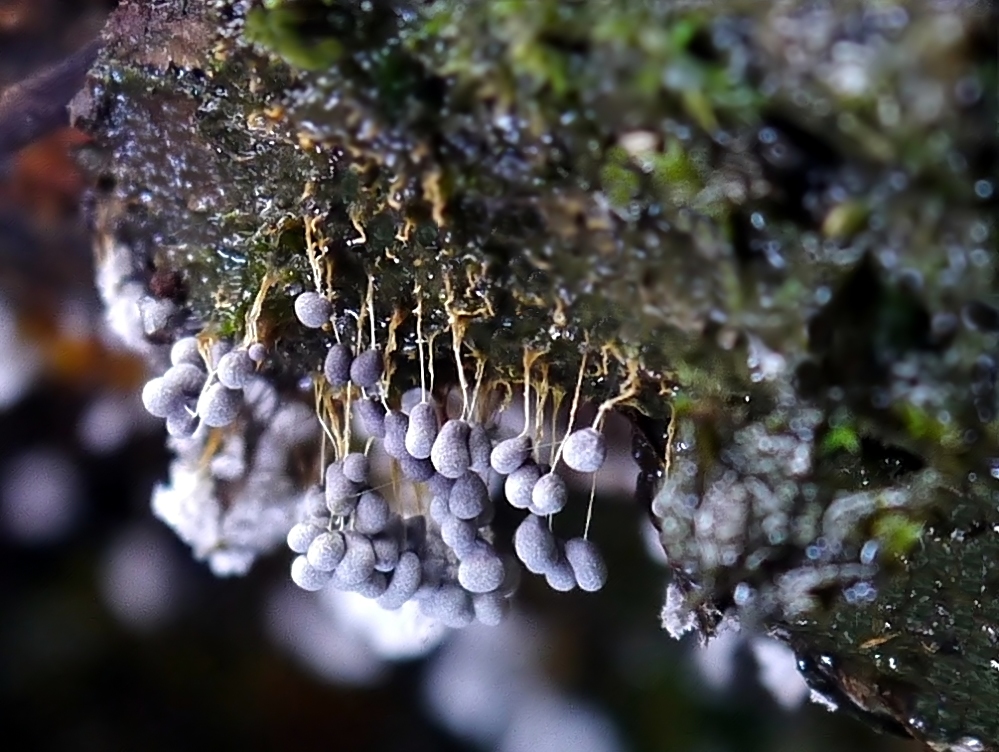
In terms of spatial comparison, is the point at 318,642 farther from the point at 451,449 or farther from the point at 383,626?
the point at 451,449

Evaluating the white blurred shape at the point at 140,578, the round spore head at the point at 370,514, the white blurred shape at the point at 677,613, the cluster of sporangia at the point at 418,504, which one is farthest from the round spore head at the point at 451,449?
the white blurred shape at the point at 140,578

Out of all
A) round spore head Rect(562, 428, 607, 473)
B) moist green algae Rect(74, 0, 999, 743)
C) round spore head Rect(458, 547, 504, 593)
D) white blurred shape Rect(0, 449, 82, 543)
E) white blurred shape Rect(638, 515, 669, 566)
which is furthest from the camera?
white blurred shape Rect(0, 449, 82, 543)

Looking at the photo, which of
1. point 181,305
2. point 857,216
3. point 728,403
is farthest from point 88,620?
point 857,216

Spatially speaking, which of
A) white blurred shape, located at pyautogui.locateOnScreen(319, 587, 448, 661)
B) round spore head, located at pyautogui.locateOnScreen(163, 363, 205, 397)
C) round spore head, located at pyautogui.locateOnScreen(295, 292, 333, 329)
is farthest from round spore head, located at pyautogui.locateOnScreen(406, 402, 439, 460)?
white blurred shape, located at pyautogui.locateOnScreen(319, 587, 448, 661)

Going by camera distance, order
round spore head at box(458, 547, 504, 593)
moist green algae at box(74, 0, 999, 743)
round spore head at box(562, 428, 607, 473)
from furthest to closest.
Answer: round spore head at box(458, 547, 504, 593), round spore head at box(562, 428, 607, 473), moist green algae at box(74, 0, 999, 743)

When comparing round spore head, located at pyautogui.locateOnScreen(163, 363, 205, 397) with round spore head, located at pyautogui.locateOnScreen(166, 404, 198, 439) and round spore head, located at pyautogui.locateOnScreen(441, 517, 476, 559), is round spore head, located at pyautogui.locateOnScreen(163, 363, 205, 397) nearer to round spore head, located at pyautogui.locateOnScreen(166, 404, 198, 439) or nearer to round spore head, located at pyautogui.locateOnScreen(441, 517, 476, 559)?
round spore head, located at pyautogui.locateOnScreen(166, 404, 198, 439)

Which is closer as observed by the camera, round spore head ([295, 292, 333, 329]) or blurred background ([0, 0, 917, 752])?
round spore head ([295, 292, 333, 329])

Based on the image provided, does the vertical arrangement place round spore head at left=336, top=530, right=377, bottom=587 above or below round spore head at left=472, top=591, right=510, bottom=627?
→ above
